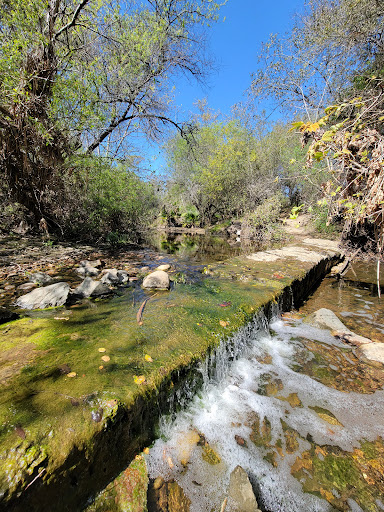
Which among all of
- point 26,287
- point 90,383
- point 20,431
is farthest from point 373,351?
point 26,287

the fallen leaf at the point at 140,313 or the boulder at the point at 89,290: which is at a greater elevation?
the boulder at the point at 89,290

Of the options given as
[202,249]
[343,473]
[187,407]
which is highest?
[202,249]

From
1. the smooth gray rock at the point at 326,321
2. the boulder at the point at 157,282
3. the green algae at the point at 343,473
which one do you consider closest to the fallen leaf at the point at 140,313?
the boulder at the point at 157,282

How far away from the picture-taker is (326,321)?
3.56m

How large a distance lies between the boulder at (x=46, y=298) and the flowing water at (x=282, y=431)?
2.06m

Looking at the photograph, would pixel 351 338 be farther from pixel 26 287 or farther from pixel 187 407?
pixel 26 287

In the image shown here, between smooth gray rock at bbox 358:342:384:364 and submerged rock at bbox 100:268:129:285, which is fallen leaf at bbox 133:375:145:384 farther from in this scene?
smooth gray rock at bbox 358:342:384:364

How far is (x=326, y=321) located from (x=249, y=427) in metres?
2.43

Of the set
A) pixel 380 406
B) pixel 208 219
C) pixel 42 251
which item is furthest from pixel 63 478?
pixel 208 219

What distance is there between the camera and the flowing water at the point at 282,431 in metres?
1.47

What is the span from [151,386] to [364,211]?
3372mm

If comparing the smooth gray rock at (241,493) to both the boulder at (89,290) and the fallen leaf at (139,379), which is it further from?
the boulder at (89,290)

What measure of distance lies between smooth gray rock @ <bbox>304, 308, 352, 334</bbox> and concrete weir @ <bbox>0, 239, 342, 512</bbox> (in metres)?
1.16

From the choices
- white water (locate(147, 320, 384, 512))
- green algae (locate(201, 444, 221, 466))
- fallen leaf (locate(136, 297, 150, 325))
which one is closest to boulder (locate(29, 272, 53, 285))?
fallen leaf (locate(136, 297, 150, 325))
